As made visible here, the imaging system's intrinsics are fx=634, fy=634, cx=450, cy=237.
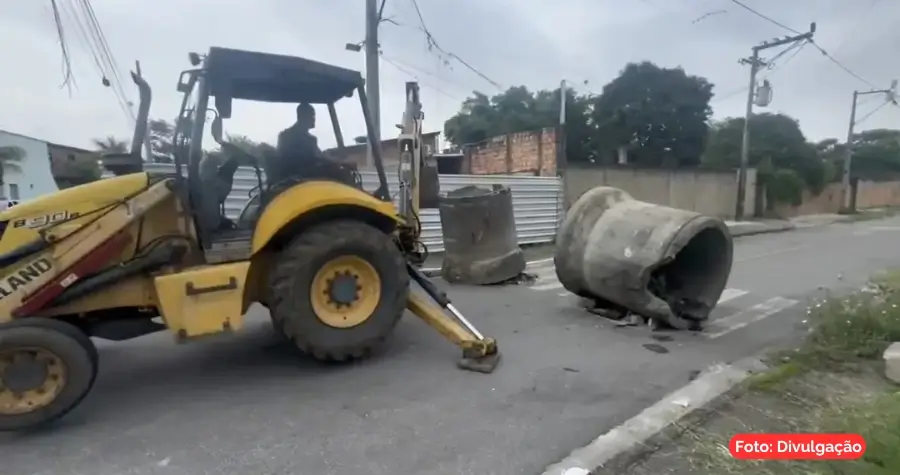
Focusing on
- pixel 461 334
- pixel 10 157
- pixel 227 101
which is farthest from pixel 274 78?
pixel 10 157

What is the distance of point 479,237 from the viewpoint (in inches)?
371

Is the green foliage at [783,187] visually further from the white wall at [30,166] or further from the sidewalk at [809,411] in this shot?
the white wall at [30,166]

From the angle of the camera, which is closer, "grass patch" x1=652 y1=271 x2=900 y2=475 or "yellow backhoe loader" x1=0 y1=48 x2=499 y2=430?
"grass patch" x1=652 y1=271 x2=900 y2=475

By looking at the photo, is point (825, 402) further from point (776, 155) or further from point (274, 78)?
point (776, 155)

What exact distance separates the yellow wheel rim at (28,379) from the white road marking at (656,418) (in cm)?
308

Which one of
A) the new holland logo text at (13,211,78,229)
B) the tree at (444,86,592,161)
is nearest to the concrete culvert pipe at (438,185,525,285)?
the new holland logo text at (13,211,78,229)

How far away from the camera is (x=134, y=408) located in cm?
450

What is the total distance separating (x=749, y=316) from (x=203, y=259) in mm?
6105

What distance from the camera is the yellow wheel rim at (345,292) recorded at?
Result: 5.06 m

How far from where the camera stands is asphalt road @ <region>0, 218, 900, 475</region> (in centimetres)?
371

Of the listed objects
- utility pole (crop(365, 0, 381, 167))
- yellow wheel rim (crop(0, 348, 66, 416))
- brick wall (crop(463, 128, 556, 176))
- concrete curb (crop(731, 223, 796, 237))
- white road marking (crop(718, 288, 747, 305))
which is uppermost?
utility pole (crop(365, 0, 381, 167))

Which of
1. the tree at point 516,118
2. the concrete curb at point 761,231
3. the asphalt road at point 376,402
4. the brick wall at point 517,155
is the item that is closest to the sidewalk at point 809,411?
the asphalt road at point 376,402

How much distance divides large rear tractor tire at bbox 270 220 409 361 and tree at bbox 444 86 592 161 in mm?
32114

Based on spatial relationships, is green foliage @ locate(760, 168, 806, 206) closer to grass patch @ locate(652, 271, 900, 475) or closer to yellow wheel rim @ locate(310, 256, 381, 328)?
grass patch @ locate(652, 271, 900, 475)
